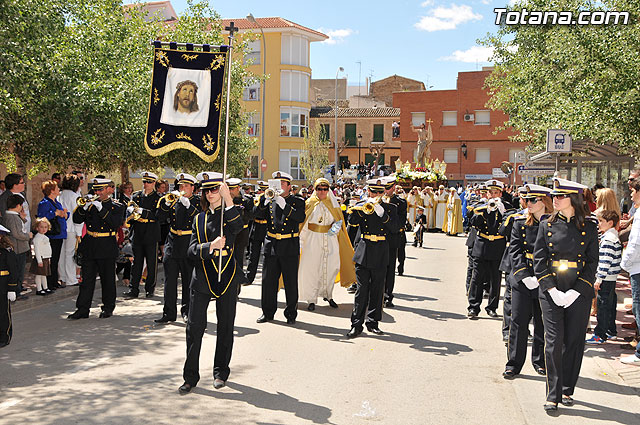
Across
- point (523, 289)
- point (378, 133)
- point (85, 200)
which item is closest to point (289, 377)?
point (523, 289)

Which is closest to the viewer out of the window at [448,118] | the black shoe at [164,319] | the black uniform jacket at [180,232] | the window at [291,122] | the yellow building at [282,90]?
the black shoe at [164,319]

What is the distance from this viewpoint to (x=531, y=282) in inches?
255

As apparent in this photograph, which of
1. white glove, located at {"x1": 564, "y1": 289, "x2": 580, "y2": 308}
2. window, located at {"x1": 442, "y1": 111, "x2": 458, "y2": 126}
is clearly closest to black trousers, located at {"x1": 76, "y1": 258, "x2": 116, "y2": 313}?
white glove, located at {"x1": 564, "y1": 289, "x2": 580, "y2": 308}

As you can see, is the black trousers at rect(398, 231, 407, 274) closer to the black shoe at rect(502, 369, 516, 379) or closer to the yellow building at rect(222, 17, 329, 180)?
the black shoe at rect(502, 369, 516, 379)

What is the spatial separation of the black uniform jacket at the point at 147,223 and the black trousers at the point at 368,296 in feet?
13.9

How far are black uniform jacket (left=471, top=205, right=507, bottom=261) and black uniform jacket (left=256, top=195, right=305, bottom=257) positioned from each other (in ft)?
9.10

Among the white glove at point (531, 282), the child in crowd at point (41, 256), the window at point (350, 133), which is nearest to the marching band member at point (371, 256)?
the white glove at point (531, 282)

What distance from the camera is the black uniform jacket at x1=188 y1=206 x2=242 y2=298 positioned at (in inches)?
253

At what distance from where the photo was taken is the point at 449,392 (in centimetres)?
629

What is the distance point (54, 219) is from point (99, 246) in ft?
8.57

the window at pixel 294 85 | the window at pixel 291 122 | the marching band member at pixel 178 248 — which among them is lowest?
the marching band member at pixel 178 248

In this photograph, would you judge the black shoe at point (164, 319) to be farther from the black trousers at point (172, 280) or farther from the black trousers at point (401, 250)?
the black trousers at point (401, 250)

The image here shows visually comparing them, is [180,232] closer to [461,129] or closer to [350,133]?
[461,129]

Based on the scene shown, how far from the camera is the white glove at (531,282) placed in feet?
21.1
